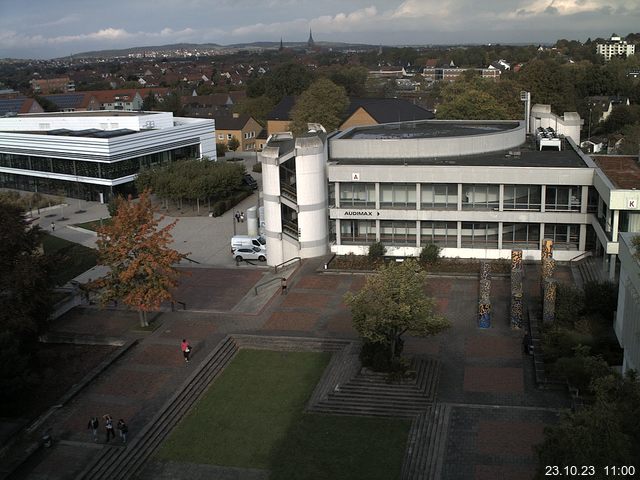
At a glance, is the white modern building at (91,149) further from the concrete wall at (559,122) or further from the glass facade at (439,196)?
the concrete wall at (559,122)

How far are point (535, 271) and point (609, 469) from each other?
26.6 meters

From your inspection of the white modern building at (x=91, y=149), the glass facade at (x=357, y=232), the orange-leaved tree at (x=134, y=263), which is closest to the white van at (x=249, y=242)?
the glass facade at (x=357, y=232)

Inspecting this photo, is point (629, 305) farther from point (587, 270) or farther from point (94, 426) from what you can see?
point (94, 426)

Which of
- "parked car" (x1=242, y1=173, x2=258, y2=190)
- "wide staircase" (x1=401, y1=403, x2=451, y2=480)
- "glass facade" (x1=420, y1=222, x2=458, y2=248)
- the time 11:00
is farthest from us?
"parked car" (x1=242, y1=173, x2=258, y2=190)

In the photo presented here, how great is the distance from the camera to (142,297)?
31.1 m

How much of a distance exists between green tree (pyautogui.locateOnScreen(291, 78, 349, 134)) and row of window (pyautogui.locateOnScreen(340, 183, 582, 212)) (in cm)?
4047

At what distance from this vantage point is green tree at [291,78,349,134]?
274 feet

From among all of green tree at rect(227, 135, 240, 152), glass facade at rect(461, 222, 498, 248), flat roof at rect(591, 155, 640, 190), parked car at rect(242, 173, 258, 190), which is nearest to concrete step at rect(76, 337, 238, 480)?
glass facade at rect(461, 222, 498, 248)

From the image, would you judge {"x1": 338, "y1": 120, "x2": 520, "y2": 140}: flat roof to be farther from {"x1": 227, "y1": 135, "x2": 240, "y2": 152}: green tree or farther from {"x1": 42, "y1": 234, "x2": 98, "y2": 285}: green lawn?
{"x1": 227, "y1": 135, "x2": 240, "y2": 152}: green tree

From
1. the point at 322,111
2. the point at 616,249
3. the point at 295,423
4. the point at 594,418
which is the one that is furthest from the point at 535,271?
the point at 322,111

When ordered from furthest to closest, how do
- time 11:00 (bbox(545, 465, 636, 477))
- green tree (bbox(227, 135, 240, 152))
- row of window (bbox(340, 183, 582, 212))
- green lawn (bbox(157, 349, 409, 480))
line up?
green tree (bbox(227, 135, 240, 152))
row of window (bbox(340, 183, 582, 212))
green lawn (bbox(157, 349, 409, 480))
time 11:00 (bbox(545, 465, 636, 477))

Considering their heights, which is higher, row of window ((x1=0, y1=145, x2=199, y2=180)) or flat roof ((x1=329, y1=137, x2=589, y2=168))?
flat roof ((x1=329, y1=137, x2=589, y2=168))

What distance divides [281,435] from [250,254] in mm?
21718

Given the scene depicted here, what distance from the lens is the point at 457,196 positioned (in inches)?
1630
